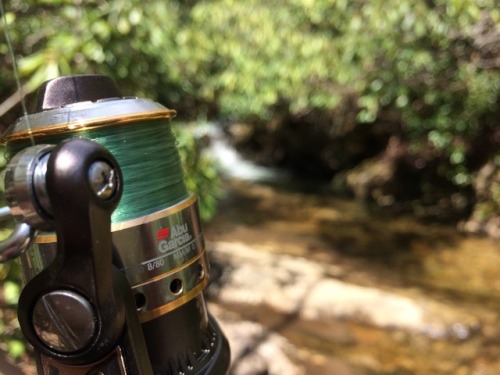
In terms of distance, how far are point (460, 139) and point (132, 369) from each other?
5.59 metres

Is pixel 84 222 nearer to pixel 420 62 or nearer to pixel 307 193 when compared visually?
pixel 420 62

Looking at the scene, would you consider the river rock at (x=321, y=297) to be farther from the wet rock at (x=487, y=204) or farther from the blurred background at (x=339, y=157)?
the wet rock at (x=487, y=204)

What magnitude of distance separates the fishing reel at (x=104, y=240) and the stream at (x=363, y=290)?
2.01 metres

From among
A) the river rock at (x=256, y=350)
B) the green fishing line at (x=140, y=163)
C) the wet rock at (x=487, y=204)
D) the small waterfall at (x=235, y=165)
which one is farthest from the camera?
the small waterfall at (x=235, y=165)

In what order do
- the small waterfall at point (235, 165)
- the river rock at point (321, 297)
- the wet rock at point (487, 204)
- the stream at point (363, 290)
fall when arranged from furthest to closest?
the small waterfall at point (235, 165), the wet rock at point (487, 204), the river rock at point (321, 297), the stream at point (363, 290)

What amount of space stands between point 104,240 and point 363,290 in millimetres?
3630

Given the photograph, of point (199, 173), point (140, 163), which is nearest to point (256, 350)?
point (199, 173)

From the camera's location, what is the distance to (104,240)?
30.0 inches

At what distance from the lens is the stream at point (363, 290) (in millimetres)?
3369

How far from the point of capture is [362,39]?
5129 mm

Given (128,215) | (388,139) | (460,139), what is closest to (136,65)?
(128,215)

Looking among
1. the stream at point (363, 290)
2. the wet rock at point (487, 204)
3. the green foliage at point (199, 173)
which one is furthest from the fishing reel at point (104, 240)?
the wet rock at point (487, 204)

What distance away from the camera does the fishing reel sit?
0.73 meters

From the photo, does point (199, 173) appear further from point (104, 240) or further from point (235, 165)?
point (235, 165)
